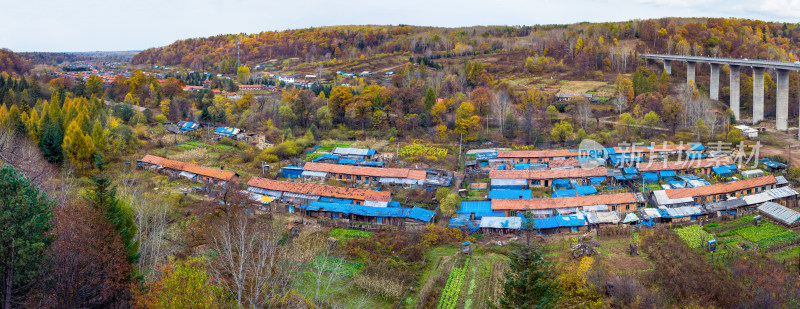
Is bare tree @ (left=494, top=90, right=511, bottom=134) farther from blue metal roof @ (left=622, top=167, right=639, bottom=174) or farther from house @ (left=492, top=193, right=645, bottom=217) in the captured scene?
house @ (left=492, top=193, right=645, bottom=217)

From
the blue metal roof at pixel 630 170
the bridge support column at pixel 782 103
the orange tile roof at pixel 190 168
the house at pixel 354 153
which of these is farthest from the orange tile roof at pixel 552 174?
the bridge support column at pixel 782 103

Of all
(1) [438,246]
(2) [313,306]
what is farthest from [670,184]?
(2) [313,306]

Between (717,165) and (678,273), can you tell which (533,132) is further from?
(678,273)

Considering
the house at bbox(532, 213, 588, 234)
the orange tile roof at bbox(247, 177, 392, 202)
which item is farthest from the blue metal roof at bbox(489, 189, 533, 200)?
the orange tile roof at bbox(247, 177, 392, 202)

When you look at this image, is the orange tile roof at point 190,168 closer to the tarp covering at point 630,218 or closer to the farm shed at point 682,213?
the tarp covering at point 630,218

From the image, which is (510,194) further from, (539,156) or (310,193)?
(310,193)

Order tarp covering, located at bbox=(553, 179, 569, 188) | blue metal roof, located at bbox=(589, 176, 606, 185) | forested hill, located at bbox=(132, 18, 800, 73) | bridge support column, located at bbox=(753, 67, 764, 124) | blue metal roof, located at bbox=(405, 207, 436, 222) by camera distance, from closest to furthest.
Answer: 1. blue metal roof, located at bbox=(405, 207, 436, 222)
2. blue metal roof, located at bbox=(589, 176, 606, 185)
3. tarp covering, located at bbox=(553, 179, 569, 188)
4. bridge support column, located at bbox=(753, 67, 764, 124)
5. forested hill, located at bbox=(132, 18, 800, 73)
